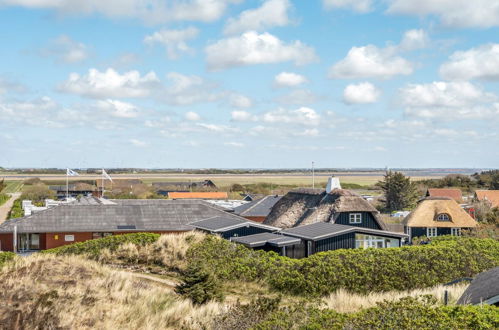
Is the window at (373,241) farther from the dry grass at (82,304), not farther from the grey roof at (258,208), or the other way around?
the grey roof at (258,208)

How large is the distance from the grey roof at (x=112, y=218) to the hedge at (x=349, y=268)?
53.2ft

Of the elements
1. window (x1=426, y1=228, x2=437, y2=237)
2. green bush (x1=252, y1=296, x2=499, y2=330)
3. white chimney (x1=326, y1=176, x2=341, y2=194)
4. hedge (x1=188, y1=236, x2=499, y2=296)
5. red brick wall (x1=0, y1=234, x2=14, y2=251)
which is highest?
white chimney (x1=326, y1=176, x2=341, y2=194)

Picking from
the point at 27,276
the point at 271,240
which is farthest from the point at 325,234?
the point at 27,276

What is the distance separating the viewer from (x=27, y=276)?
49.1 ft

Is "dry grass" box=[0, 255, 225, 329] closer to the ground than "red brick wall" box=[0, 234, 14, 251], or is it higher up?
higher up

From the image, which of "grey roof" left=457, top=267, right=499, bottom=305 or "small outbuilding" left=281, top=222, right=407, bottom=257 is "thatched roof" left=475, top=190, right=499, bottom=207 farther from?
"grey roof" left=457, top=267, right=499, bottom=305

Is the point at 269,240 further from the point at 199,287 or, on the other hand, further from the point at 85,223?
the point at 85,223

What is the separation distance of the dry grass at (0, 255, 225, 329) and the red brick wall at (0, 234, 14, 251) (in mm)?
25291

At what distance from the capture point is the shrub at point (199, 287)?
17859mm

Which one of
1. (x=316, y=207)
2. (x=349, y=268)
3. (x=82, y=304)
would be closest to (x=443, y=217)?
(x=316, y=207)

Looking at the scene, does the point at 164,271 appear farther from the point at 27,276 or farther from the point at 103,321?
the point at 103,321

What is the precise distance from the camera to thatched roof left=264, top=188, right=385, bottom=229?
39438 mm

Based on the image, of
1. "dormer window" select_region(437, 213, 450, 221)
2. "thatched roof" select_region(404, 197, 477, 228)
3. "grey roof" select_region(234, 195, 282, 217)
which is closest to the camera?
"thatched roof" select_region(404, 197, 477, 228)

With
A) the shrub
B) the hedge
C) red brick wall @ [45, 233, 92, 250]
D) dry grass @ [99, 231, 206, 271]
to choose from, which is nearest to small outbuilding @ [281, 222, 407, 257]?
the hedge
